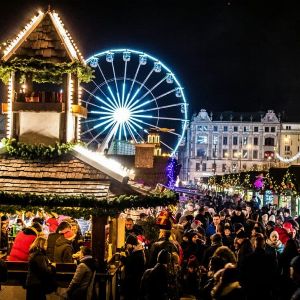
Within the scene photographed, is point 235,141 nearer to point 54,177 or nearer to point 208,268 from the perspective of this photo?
point 208,268

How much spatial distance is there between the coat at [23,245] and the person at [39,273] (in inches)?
41.8

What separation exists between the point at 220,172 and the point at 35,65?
106 meters

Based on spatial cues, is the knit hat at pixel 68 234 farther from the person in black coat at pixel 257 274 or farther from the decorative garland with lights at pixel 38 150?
Result: the person in black coat at pixel 257 274

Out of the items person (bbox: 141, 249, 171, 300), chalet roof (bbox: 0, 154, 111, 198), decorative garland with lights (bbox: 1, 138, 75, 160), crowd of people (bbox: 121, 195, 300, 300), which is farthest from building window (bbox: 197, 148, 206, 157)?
person (bbox: 141, 249, 171, 300)

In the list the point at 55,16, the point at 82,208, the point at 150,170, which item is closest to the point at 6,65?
the point at 55,16

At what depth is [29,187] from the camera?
10.2m

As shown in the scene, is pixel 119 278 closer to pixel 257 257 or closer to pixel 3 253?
pixel 3 253

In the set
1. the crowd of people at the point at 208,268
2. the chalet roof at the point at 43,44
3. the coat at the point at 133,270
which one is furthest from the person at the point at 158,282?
the chalet roof at the point at 43,44

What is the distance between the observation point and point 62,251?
988 centimetres

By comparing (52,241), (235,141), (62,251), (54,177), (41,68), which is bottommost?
(62,251)

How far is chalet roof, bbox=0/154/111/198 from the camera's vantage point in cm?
1005

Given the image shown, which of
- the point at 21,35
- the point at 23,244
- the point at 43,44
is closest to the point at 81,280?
the point at 23,244

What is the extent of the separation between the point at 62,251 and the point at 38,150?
207 centimetres

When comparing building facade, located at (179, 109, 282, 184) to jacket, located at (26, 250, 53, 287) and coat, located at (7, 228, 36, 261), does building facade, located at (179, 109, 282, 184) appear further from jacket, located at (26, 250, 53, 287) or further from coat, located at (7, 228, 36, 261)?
jacket, located at (26, 250, 53, 287)
